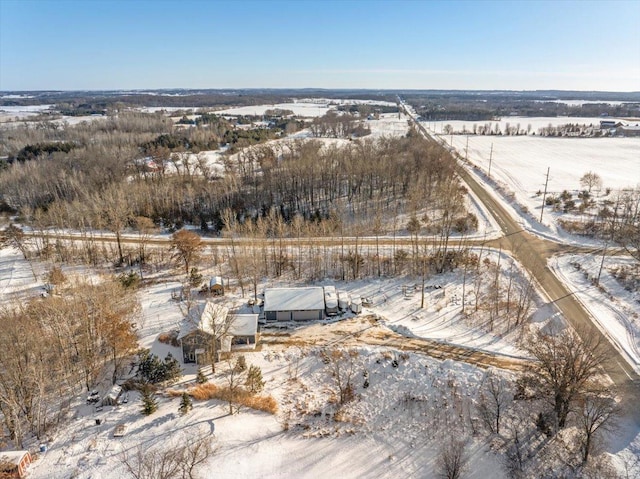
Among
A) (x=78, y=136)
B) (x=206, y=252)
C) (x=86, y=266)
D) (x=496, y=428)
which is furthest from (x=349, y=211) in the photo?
(x=78, y=136)

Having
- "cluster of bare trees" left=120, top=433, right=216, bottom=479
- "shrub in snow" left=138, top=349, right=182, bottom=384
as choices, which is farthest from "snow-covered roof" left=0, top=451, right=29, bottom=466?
"shrub in snow" left=138, top=349, right=182, bottom=384

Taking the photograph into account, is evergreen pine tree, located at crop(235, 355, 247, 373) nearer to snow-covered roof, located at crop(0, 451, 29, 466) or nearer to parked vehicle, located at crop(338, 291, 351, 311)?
parked vehicle, located at crop(338, 291, 351, 311)

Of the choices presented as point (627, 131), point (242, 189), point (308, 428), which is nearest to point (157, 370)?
point (308, 428)

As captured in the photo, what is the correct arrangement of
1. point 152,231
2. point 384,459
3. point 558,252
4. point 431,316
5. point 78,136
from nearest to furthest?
point 384,459 < point 431,316 < point 558,252 < point 152,231 < point 78,136

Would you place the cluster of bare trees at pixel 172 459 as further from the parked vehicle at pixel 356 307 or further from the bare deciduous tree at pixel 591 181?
the bare deciduous tree at pixel 591 181

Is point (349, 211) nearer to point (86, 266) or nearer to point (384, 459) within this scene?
point (86, 266)

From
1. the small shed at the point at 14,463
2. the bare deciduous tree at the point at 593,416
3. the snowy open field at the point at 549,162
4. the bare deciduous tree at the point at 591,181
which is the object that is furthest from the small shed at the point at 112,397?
the bare deciduous tree at the point at 591,181
